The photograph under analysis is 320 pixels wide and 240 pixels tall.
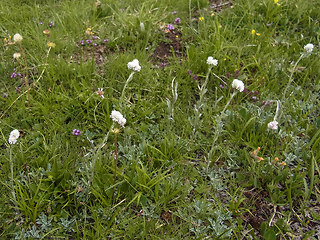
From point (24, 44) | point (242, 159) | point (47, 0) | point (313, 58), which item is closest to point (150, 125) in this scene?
point (242, 159)

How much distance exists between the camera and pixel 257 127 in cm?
235

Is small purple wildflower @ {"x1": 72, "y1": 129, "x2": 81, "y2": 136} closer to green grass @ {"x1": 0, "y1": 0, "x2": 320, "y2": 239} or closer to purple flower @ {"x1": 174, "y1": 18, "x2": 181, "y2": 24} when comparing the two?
green grass @ {"x1": 0, "y1": 0, "x2": 320, "y2": 239}

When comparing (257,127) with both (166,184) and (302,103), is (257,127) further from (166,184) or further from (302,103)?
(166,184)

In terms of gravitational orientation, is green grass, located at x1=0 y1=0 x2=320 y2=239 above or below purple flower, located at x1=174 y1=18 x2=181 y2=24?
below

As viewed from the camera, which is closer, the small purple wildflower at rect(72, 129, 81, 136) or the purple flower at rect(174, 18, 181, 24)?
the small purple wildflower at rect(72, 129, 81, 136)

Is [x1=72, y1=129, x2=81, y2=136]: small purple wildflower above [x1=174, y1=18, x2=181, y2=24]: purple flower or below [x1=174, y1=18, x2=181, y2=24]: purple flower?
below

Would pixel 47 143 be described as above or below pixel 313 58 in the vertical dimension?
below

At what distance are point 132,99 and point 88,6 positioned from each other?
59.9 inches

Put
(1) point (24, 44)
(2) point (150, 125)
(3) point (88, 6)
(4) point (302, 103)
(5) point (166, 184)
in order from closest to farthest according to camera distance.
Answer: (5) point (166, 184), (2) point (150, 125), (4) point (302, 103), (1) point (24, 44), (3) point (88, 6)

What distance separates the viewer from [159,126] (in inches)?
93.7

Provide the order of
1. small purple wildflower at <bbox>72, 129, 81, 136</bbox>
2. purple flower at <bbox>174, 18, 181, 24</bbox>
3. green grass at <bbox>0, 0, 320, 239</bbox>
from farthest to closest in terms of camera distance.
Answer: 1. purple flower at <bbox>174, 18, 181, 24</bbox>
2. small purple wildflower at <bbox>72, 129, 81, 136</bbox>
3. green grass at <bbox>0, 0, 320, 239</bbox>

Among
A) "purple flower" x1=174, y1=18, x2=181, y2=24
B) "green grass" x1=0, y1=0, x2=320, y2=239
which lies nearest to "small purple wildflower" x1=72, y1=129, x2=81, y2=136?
"green grass" x1=0, y1=0, x2=320, y2=239

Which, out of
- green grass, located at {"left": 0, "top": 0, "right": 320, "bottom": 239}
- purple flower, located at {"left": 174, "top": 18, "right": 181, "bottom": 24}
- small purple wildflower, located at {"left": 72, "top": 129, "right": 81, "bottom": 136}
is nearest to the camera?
green grass, located at {"left": 0, "top": 0, "right": 320, "bottom": 239}

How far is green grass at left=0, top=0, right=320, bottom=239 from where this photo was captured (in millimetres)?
1854
